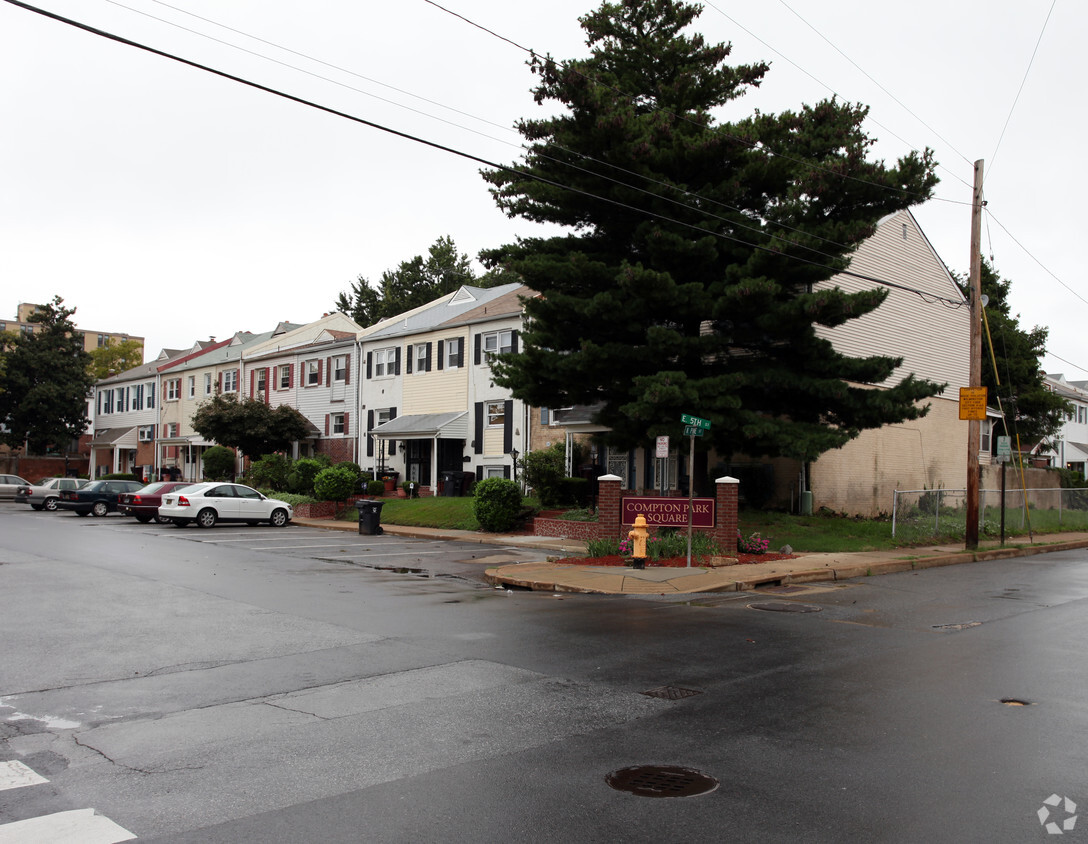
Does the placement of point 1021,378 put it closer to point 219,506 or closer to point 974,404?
point 974,404

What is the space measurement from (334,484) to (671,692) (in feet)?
88.3

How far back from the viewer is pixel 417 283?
245 ft

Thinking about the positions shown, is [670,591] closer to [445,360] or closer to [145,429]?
[445,360]

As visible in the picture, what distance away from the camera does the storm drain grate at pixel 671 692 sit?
750cm

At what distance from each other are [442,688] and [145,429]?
5924 cm

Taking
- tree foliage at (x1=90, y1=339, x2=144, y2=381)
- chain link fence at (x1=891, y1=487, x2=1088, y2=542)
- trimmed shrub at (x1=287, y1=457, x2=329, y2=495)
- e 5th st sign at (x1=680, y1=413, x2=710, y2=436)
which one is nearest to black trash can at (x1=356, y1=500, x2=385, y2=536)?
trimmed shrub at (x1=287, y1=457, x2=329, y2=495)

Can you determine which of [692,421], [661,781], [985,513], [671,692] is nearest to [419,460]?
[985,513]

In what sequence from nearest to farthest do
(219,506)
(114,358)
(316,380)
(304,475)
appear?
1. (219,506)
2. (304,475)
3. (316,380)
4. (114,358)

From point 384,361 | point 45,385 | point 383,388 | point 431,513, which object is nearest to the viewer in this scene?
point 431,513

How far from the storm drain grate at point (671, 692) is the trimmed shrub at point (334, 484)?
26.7 metres

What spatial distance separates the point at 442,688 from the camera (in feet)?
25.3

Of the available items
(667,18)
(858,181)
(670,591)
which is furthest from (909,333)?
(670,591)

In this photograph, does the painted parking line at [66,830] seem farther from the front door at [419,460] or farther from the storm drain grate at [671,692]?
the front door at [419,460]

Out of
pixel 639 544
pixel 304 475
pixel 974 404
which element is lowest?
pixel 639 544
